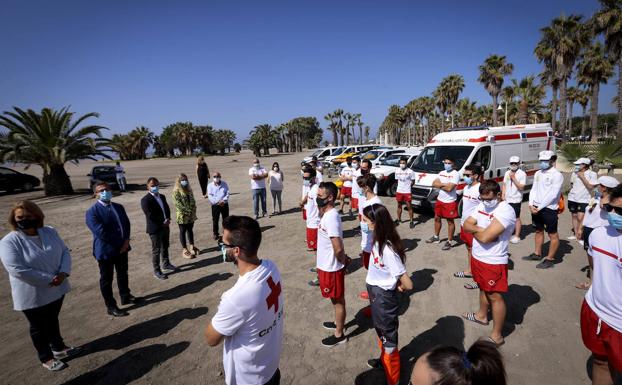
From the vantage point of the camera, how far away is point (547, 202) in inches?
223

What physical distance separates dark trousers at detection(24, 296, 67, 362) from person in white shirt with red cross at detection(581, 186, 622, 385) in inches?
221

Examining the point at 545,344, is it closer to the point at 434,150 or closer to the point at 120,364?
the point at 120,364

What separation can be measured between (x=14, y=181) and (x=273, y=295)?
85.6 ft

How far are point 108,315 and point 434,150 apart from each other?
9.82 metres

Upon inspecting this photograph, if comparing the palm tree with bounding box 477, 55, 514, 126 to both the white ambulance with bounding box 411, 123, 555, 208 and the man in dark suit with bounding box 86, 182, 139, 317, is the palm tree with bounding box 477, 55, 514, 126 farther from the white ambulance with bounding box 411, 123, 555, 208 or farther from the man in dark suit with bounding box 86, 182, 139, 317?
the man in dark suit with bounding box 86, 182, 139, 317

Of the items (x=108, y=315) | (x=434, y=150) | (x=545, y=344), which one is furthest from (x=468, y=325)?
(x=434, y=150)

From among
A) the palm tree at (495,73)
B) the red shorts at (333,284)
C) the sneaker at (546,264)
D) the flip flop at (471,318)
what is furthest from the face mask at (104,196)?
the palm tree at (495,73)

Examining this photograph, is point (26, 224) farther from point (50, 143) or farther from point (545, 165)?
point (50, 143)

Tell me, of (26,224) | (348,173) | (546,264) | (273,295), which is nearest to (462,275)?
(546,264)

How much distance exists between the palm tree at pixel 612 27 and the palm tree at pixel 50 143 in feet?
123

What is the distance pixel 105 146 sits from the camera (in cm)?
1853

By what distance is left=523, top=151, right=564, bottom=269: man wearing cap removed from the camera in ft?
18.6

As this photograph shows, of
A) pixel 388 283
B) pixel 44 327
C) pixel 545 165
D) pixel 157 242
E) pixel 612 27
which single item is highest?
pixel 612 27

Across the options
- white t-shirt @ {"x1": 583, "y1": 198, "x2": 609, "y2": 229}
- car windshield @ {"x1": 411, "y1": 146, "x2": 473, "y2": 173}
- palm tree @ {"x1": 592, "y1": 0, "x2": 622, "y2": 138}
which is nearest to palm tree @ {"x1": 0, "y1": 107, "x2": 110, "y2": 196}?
car windshield @ {"x1": 411, "y1": 146, "x2": 473, "y2": 173}
